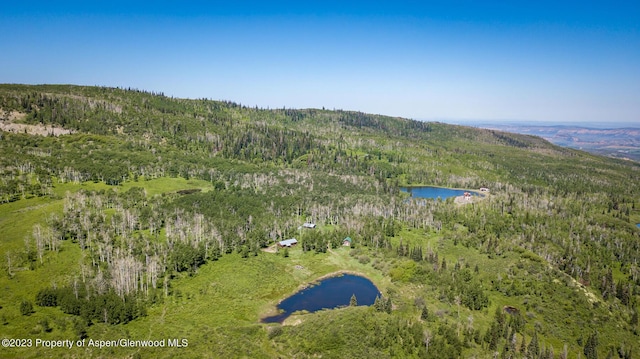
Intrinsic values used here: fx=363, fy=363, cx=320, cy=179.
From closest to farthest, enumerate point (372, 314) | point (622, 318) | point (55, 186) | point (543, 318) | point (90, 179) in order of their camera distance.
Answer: point (372, 314) < point (543, 318) < point (622, 318) < point (55, 186) < point (90, 179)

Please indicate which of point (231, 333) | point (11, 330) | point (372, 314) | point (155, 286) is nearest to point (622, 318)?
point (372, 314)

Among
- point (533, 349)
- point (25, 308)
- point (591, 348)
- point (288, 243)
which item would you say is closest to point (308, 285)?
point (288, 243)

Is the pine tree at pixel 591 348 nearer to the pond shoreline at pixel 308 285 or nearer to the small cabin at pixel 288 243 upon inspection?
the pond shoreline at pixel 308 285

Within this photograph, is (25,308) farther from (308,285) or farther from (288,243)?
(288,243)

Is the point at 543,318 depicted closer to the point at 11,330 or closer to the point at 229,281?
the point at 229,281

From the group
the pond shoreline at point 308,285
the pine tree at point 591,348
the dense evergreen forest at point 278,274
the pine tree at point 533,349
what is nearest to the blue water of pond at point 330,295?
the pond shoreline at point 308,285

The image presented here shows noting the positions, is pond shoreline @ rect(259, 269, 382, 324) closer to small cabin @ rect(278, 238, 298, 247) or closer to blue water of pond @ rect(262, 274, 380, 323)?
blue water of pond @ rect(262, 274, 380, 323)

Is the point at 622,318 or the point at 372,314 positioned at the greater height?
the point at 372,314

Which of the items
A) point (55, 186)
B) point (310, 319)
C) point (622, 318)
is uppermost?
point (55, 186)

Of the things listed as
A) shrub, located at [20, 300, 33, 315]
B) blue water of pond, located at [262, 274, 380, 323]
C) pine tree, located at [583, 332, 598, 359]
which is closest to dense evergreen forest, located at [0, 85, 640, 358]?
pine tree, located at [583, 332, 598, 359]

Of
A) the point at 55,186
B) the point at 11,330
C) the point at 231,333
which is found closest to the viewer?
the point at 11,330
